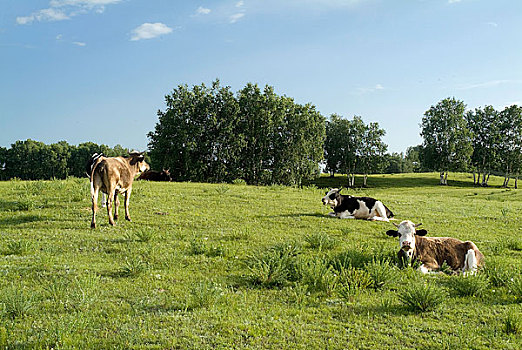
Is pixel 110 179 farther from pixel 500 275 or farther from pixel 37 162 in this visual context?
pixel 37 162

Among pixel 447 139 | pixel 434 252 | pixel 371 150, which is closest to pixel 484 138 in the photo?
pixel 447 139

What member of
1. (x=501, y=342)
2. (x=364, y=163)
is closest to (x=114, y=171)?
(x=501, y=342)

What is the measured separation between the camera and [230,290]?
7.89 metres

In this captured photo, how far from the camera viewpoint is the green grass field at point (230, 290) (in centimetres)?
587

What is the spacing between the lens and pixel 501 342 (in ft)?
19.2

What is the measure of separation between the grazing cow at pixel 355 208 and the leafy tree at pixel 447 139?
65.7 m

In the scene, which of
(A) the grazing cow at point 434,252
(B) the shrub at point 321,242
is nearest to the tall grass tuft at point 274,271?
(B) the shrub at point 321,242

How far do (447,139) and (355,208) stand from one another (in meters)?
69.3

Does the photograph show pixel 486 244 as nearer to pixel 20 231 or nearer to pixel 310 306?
pixel 310 306

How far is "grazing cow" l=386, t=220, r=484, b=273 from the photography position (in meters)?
9.74

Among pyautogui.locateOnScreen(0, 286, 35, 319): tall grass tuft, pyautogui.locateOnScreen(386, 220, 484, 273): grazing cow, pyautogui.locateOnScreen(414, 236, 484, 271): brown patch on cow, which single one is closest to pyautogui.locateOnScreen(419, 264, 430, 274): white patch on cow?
pyautogui.locateOnScreen(386, 220, 484, 273): grazing cow

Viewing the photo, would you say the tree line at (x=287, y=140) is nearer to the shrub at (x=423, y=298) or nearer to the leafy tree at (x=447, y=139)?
the leafy tree at (x=447, y=139)

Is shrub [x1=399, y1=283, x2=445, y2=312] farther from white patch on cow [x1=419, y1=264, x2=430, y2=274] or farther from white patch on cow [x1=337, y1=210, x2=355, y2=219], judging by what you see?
→ white patch on cow [x1=337, y1=210, x2=355, y2=219]

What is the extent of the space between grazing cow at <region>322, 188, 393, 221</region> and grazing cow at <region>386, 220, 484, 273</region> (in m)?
5.71
